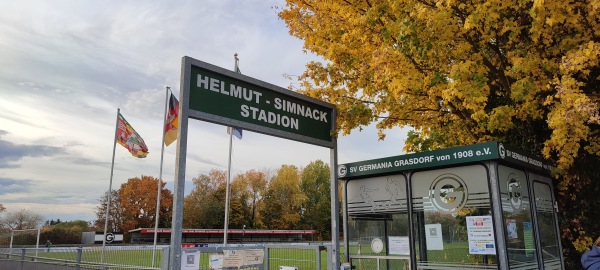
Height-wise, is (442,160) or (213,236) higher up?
(442,160)

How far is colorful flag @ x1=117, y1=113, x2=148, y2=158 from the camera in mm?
25062

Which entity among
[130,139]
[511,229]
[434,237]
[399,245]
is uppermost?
[130,139]

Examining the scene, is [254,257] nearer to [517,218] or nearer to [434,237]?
[434,237]

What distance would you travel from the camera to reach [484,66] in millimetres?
9703

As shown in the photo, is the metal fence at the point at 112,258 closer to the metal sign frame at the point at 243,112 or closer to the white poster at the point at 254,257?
the white poster at the point at 254,257

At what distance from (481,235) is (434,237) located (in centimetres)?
95

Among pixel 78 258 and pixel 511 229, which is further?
pixel 78 258

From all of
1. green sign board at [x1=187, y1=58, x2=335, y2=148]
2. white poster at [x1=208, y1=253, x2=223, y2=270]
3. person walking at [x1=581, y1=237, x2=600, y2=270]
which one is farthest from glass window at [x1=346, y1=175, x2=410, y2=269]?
white poster at [x1=208, y1=253, x2=223, y2=270]

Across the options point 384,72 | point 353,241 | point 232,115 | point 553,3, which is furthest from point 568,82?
point 232,115

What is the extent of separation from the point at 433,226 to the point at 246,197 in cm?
7844

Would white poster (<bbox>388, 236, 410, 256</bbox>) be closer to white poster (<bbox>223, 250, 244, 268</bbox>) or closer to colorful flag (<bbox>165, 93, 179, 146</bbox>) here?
white poster (<bbox>223, 250, 244, 268</bbox>)

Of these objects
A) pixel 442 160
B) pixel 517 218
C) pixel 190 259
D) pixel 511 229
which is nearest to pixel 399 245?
pixel 442 160

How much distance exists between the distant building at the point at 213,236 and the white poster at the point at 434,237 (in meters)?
49.7

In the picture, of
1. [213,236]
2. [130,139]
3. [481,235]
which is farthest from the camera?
[213,236]
